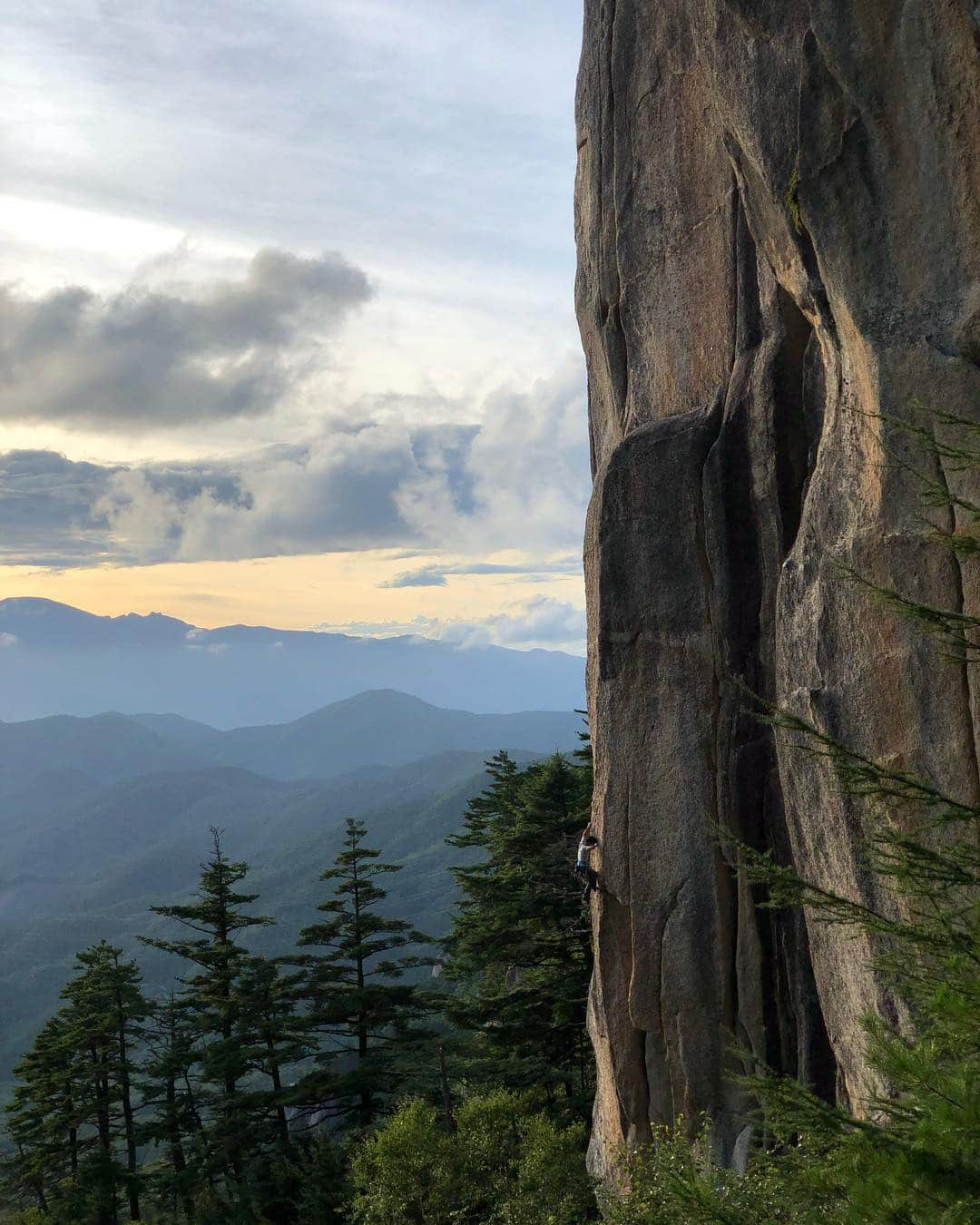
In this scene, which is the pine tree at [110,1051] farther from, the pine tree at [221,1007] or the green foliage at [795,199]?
the green foliage at [795,199]

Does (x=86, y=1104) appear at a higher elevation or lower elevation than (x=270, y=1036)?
lower

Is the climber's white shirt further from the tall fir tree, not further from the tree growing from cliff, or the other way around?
the tall fir tree

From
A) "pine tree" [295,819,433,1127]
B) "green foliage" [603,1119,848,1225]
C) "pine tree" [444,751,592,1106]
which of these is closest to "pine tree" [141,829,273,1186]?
"pine tree" [295,819,433,1127]

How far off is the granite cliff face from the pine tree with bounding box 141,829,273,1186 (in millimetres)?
20135

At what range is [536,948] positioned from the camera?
112 ft

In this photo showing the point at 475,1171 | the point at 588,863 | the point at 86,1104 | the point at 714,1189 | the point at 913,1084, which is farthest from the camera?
the point at 86,1104

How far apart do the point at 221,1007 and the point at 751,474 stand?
3242 centimetres

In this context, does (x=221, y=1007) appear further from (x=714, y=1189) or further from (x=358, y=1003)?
(x=714, y=1189)

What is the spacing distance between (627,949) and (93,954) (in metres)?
37.6

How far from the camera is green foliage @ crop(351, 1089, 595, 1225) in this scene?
994 inches

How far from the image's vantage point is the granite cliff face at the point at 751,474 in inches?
547

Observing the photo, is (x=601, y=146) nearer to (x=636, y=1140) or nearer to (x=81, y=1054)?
(x=636, y=1140)

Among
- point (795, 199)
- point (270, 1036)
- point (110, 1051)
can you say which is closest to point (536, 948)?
point (270, 1036)

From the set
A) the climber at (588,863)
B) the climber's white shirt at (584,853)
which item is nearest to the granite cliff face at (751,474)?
the climber at (588,863)
